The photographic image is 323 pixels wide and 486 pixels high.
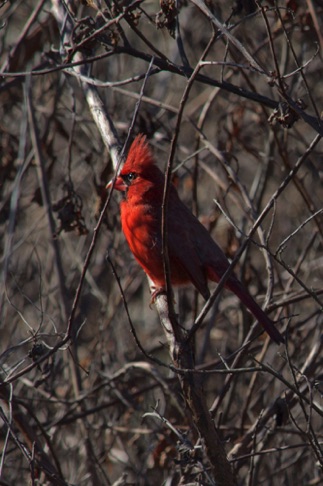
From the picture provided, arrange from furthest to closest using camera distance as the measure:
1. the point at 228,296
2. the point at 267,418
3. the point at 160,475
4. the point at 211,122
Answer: the point at 211,122, the point at 228,296, the point at 160,475, the point at 267,418

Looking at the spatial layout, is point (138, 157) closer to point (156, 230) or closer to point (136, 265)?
point (156, 230)

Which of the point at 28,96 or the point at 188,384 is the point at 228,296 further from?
the point at 188,384

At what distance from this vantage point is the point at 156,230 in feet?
13.8

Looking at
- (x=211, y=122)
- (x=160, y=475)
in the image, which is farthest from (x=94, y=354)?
(x=211, y=122)

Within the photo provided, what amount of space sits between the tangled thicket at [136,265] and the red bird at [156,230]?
0.15m

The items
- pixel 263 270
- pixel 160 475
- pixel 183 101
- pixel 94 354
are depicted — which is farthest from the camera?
pixel 263 270

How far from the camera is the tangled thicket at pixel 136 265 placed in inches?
142

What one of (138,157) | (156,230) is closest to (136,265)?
(156,230)

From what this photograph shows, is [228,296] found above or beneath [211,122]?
beneath

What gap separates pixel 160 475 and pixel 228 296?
1492mm

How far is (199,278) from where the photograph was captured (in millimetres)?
4129

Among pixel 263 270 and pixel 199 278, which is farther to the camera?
pixel 263 270

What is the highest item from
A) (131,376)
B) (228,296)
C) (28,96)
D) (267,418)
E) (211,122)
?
(211,122)

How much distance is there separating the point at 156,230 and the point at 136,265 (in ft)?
4.25
